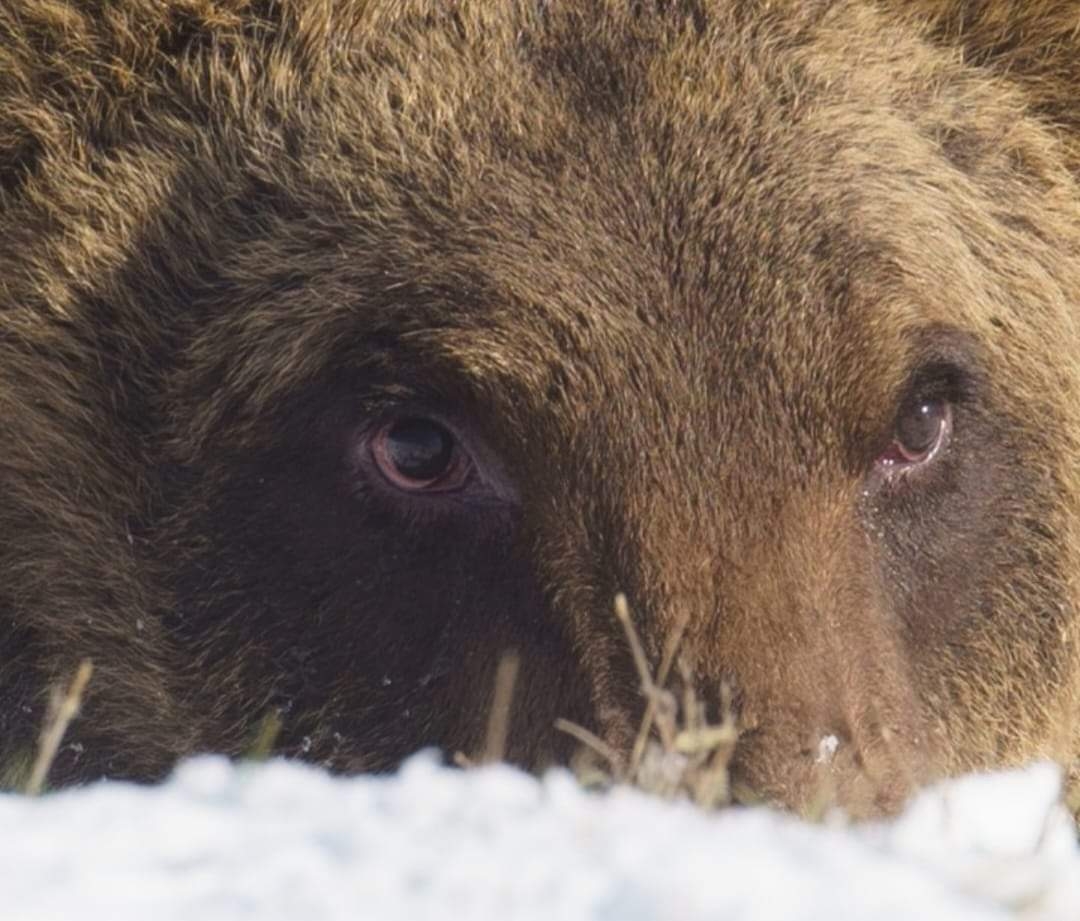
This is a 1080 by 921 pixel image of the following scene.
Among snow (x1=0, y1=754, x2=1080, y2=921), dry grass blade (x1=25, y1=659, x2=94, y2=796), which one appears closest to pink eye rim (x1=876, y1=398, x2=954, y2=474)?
snow (x1=0, y1=754, x2=1080, y2=921)

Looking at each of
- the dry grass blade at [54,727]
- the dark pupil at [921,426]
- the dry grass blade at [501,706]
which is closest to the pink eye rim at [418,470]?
the dry grass blade at [501,706]

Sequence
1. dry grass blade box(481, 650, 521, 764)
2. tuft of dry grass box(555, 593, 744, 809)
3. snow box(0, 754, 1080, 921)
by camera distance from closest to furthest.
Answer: snow box(0, 754, 1080, 921) < tuft of dry grass box(555, 593, 744, 809) < dry grass blade box(481, 650, 521, 764)

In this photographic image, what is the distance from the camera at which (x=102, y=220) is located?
215 inches

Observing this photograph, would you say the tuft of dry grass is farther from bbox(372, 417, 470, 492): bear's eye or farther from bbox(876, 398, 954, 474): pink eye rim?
bbox(876, 398, 954, 474): pink eye rim

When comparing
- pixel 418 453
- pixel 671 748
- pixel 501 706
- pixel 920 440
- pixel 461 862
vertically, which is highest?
pixel 461 862

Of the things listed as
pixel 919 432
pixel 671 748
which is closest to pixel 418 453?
pixel 919 432

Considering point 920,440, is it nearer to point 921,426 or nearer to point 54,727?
point 921,426

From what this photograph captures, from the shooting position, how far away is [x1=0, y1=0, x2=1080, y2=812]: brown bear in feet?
16.2

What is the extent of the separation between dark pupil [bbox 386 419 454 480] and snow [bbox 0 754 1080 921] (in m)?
1.62

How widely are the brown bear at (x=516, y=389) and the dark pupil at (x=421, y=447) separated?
0.01 metres

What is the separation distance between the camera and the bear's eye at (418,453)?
519 cm

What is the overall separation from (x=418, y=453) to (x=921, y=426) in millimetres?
1183

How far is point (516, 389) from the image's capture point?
16.3 ft

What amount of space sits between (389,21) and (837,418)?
4.74 feet
